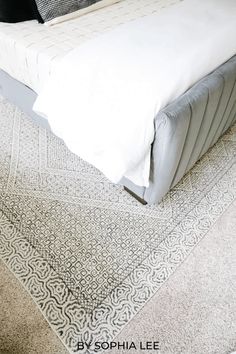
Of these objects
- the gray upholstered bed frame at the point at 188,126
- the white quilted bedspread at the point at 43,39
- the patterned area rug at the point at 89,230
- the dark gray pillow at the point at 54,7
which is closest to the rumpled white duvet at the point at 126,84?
the gray upholstered bed frame at the point at 188,126

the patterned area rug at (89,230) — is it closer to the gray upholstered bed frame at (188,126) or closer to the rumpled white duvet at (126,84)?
the gray upholstered bed frame at (188,126)

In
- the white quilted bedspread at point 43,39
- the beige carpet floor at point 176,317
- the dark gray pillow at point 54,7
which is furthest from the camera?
the dark gray pillow at point 54,7

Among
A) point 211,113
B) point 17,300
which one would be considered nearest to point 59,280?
point 17,300

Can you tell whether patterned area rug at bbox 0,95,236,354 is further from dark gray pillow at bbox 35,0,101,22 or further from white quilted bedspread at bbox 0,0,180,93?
dark gray pillow at bbox 35,0,101,22

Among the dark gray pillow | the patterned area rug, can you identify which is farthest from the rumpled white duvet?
the dark gray pillow

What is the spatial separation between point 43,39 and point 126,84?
726mm

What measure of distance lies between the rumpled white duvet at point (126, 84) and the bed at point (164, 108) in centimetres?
6

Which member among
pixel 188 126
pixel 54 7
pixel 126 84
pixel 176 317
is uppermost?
pixel 54 7

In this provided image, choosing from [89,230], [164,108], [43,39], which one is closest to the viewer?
[164,108]

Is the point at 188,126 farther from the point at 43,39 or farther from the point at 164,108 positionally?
the point at 43,39

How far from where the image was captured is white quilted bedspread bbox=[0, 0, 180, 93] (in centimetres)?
144

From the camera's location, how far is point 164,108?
1.07 m

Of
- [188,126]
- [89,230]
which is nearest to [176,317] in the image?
[89,230]

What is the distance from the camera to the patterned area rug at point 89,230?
1135 mm
